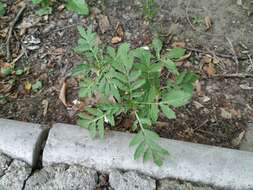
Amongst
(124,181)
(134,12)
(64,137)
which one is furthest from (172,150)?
(134,12)

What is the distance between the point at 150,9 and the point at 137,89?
A: 3.55 ft

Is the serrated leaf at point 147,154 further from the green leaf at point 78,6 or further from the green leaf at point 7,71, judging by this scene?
the green leaf at point 78,6

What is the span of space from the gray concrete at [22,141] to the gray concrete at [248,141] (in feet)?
3.69

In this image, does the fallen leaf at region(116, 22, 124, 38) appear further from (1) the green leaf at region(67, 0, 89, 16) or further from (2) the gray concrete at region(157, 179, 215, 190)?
(2) the gray concrete at region(157, 179, 215, 190)

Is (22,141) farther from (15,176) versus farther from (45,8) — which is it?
(45,8)

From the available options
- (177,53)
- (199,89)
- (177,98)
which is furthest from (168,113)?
(199,89)

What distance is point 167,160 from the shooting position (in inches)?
84.7

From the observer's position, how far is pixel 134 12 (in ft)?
9.85

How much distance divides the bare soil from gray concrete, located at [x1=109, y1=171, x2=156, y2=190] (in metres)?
0.36

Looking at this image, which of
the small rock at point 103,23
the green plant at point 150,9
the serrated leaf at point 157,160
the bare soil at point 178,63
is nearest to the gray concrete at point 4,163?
the bare soil at point 178,63

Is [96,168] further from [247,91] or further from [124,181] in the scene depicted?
[247,91]

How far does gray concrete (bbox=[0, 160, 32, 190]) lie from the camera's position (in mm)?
2164

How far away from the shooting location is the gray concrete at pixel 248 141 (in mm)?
2406

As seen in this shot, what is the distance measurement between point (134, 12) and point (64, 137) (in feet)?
3.88
